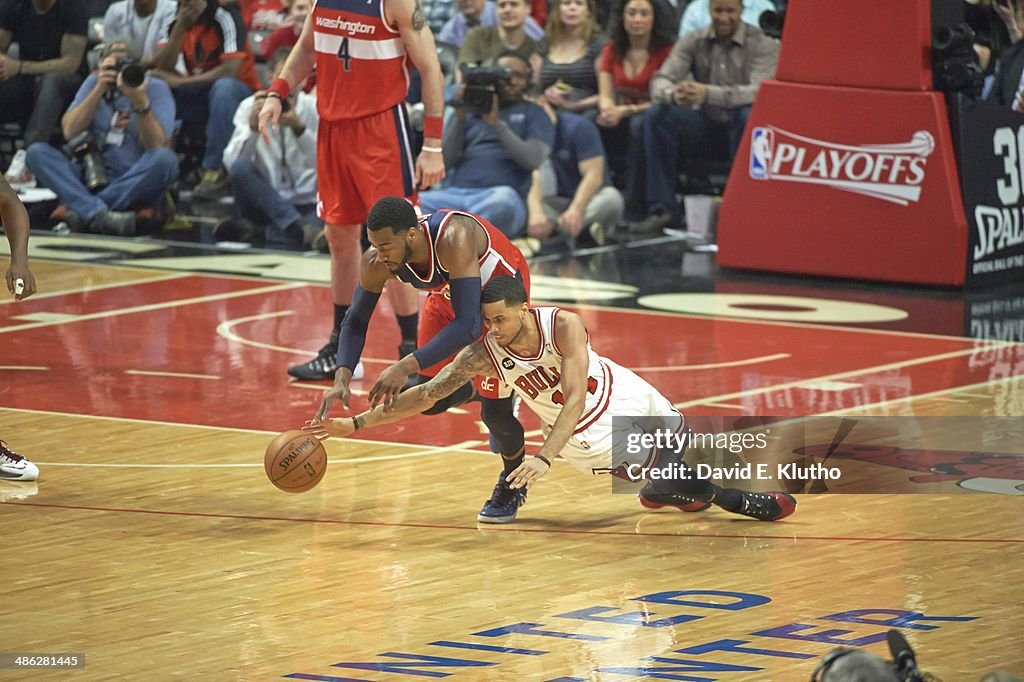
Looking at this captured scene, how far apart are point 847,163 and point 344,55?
4651 mm

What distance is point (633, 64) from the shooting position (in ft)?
51.2

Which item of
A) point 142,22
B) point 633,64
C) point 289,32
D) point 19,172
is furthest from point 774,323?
point 19,172

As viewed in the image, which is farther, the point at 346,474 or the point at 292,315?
the point at 292,315

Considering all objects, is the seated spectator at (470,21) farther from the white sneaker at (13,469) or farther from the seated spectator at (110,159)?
the white sneaker at (13,469)

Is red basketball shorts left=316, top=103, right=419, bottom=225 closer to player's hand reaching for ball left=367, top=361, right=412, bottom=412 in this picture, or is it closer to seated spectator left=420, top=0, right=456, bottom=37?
player's hand reaching for ball left=367, top=361, right=412, bottom=412

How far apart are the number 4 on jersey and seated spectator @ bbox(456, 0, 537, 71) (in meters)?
5.41

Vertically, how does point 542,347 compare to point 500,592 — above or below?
above

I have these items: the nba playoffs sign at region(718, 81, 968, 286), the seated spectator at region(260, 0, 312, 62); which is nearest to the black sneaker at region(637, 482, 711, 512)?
the nba playoffs sign at region(718, 81, 968, 286)

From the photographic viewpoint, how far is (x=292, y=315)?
1215cm

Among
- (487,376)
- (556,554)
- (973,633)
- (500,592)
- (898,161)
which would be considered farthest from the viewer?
(898,161)

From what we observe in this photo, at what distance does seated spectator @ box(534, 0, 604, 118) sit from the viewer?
15.7 meters

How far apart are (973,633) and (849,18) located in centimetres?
812

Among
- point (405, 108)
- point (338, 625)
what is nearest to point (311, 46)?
point (405, 108)

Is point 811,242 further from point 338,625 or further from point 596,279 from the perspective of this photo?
point 338,625
